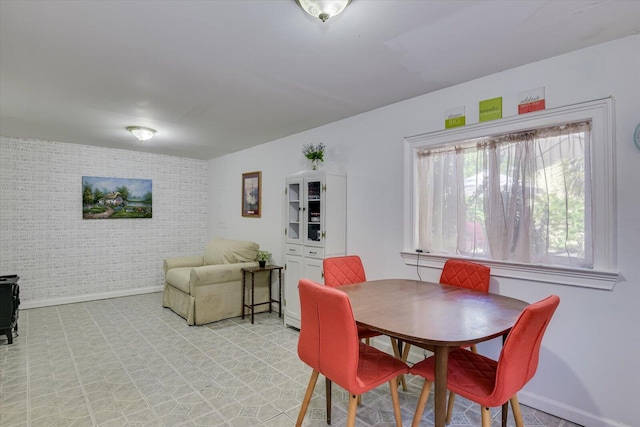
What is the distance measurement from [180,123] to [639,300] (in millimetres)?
4386

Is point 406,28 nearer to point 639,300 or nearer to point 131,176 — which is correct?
point 639,300

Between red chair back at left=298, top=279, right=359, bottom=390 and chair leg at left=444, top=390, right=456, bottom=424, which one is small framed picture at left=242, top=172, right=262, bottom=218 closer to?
red chair back at left=298, top=279, right=359, bottom=390

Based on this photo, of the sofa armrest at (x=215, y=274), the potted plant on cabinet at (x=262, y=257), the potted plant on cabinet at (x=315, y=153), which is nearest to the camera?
the potted plant on cabinet at (x=315, y=153)

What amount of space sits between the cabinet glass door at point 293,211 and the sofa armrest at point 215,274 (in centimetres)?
91

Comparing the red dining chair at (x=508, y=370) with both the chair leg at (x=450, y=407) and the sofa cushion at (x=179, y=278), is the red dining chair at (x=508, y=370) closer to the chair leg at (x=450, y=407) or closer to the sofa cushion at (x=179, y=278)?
the chair leg at (x=450, y=407)

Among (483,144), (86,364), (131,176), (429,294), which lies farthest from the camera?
(131,176)

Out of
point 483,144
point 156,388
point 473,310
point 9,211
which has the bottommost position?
point 156,388

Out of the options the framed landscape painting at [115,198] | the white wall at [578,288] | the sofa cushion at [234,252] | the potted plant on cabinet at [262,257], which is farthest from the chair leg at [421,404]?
the framed landscape painting at [115,198]

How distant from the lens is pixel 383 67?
2436mm

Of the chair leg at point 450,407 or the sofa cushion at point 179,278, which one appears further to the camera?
the sofa cushion at point 179,278

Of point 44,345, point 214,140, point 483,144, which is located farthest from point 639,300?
point 44,345

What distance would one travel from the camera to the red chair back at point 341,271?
8.75ft

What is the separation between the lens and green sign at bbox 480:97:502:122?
252 cm

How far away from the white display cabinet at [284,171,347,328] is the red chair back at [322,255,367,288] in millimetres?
762
